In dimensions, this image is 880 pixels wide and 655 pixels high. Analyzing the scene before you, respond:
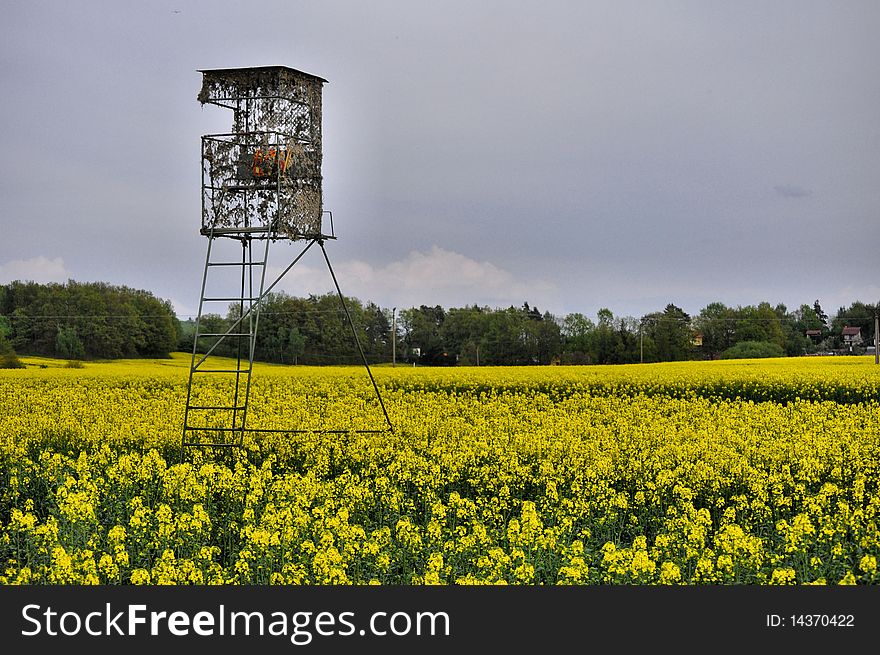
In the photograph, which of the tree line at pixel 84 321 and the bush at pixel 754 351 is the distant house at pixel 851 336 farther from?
the tree line at pixel 84 321

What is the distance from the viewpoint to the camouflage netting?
14.4 m

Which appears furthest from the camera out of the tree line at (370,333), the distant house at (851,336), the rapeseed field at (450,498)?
the distant house at (851,336)

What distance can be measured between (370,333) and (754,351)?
21805 millimetres

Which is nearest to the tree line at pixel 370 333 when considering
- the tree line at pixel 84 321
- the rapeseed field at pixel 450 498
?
the tree line at pixel 84 321

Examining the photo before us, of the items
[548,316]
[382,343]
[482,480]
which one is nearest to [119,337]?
[382,343]

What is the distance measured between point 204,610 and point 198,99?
9371 mm

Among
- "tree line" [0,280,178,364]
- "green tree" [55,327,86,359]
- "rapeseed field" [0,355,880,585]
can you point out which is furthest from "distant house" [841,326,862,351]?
"rapeseed field" [0,355,880,585]

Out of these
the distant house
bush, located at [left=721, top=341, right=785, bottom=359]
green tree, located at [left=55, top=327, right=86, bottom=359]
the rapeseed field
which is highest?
the distant house

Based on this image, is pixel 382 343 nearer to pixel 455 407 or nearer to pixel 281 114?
pixel 455 407

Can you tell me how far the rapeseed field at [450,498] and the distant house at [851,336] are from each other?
51.1m

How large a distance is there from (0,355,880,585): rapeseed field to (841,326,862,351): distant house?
168 ft

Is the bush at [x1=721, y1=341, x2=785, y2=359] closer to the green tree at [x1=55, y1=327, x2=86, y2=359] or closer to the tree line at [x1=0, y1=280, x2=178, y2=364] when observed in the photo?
the tree line at [x1=0, y1=280, x2=178, y2=364]

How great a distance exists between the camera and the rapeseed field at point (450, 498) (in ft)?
26.5

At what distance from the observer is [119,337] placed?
165 ft
